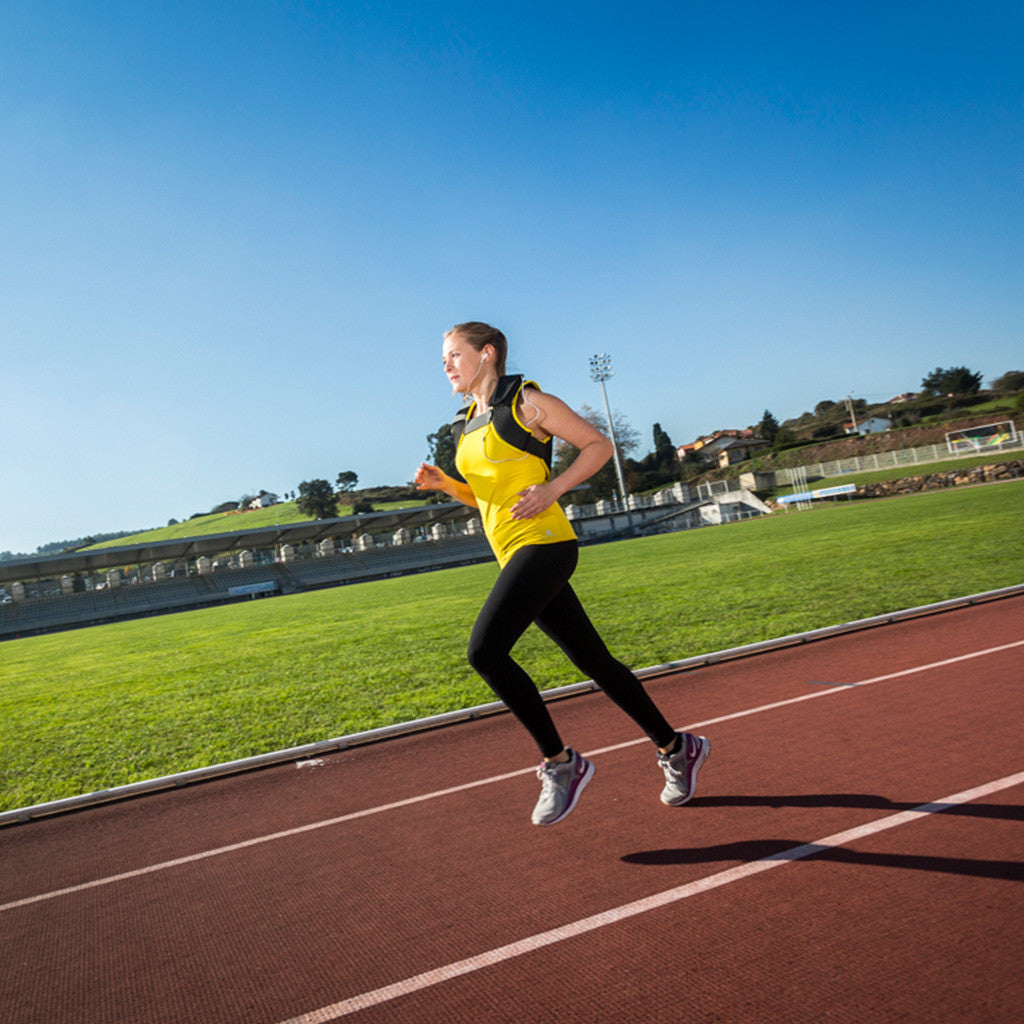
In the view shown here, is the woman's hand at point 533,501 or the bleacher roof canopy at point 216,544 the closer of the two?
the woman's hand at point 533,501

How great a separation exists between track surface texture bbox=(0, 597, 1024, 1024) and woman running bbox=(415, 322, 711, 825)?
0.27 meters

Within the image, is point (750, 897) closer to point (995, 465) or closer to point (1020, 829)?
point (1020, 829)

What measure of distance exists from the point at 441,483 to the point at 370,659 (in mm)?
6670

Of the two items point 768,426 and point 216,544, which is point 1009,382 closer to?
point 768,426

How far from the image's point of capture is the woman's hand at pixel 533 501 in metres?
3.09

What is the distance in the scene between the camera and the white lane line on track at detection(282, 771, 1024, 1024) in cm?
229

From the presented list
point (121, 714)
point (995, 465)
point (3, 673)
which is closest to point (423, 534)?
point (995, 465)

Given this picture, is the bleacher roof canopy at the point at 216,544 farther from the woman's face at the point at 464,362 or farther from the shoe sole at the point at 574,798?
the shoe sole at the point at 574,798

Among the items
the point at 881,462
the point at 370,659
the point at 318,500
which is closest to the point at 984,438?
the point at 881,462

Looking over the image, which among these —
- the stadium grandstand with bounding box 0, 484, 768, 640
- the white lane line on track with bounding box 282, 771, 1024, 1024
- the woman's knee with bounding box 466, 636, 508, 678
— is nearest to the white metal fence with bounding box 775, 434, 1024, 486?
the stadium grandstand with bounding box 0, 484, 768, 640

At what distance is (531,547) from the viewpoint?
3.21 metres

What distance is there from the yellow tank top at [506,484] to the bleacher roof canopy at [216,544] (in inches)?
2026

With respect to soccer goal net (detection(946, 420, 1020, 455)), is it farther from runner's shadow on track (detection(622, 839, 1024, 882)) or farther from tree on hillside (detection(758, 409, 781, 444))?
runner's shadow on track (detection(622, 839, 1024, 882))

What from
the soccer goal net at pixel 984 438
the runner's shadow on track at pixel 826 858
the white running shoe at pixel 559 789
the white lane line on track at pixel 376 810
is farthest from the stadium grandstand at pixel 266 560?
the runner's shadow on track at pixel 826 858
